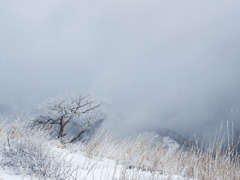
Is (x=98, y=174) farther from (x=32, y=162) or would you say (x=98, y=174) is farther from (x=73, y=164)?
(x=32, y=162)

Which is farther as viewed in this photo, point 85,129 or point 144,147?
point 85,129

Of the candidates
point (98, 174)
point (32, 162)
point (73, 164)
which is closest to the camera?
point (32, 162)

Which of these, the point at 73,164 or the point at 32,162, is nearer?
the point at 32,162

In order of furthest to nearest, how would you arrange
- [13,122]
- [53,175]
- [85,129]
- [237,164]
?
[85,129], [13,122], [237,164], [53,175]

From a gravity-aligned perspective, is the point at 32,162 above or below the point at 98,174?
below

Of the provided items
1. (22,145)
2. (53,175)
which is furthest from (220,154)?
(22,145)

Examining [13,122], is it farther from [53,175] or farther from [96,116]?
[96,116]

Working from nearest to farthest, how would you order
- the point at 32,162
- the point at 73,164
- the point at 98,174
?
the point at 32,162
the point at 73,164
the point at 98,174

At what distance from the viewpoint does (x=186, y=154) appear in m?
4.46

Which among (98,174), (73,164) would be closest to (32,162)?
(73,164)

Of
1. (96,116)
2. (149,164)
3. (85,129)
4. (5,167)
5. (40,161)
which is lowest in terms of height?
(5,167)

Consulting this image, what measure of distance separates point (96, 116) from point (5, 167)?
16827 millimetres

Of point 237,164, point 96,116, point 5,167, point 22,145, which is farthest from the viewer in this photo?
point 96,116

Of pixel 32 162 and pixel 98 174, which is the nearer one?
pixel 32 162
